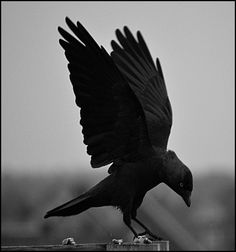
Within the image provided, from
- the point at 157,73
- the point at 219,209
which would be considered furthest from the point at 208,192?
the point at 157,73

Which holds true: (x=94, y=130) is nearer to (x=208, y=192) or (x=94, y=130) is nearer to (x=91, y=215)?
(x=91, y=215)

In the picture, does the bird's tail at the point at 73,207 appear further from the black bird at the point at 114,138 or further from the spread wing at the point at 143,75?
the spread wing at the point at 143,75

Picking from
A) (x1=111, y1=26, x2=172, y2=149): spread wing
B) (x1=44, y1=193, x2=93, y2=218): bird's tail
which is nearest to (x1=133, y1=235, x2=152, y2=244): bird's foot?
(x1=44, y1=193, x2=93, y2=218): bird's tail

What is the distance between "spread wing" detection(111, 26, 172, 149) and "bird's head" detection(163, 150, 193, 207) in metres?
1.22

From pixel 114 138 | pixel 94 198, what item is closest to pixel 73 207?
pixel 94 198

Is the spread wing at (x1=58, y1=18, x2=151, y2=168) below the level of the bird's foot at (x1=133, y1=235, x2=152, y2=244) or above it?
above

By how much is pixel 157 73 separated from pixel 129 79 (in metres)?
0.51

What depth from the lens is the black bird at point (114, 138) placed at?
41.3 feet

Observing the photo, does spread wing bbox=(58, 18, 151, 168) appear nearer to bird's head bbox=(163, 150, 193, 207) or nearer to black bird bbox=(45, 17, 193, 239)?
black bird bbox=(45, 17, 193, 239)

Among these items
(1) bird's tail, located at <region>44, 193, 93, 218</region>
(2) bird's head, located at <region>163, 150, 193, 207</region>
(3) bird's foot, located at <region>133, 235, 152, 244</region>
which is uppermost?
(2) bird's head, located at <region>163, 150, 193, 207</region>

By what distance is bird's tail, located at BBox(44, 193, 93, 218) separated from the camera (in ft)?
41.2

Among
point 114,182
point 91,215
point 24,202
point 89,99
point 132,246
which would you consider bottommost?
point 132,246

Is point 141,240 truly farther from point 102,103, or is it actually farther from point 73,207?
point 102,103

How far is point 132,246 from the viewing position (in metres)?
10.3
